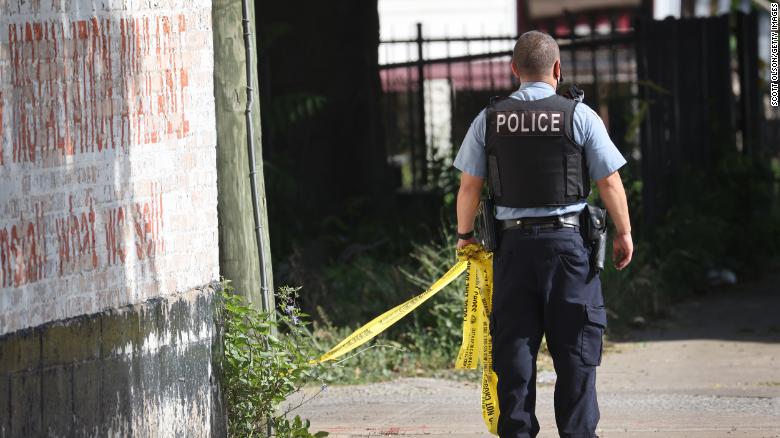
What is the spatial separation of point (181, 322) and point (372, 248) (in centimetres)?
676

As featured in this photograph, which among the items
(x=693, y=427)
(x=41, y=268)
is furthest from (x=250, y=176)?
(x=693, y=427)

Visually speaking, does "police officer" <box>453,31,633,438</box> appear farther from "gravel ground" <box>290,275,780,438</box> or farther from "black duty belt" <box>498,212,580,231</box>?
"gravel ground" <box>290,275,780,438</box>

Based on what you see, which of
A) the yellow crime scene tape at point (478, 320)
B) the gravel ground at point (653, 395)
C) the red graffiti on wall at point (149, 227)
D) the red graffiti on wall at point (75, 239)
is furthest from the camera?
the gravel ground at point (653, 395)

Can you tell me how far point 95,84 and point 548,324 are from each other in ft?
6.66

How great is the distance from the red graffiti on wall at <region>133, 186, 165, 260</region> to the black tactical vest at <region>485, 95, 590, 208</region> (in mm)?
1387

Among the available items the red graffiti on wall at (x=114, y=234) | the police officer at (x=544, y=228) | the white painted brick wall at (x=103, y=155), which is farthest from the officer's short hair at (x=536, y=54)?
the red graffiti on wall at (x=114, y=234)

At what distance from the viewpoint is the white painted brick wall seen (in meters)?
4.21

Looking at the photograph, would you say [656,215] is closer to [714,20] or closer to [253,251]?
[714,20]

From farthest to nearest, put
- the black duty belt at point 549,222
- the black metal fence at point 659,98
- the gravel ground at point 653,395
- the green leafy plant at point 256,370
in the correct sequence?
the black metal fence at point 659,98 → the gravel ground at point 653,395 → the green leafy plant at point 256,370 → the black duty belt at point 549,222

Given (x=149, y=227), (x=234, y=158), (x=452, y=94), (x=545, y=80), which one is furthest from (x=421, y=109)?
(x=149, y=227)

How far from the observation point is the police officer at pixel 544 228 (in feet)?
15.8

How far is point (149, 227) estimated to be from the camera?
15.7 ft

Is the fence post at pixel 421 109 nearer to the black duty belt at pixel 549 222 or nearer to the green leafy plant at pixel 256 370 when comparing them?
the green leafy plant at pixel 256 370

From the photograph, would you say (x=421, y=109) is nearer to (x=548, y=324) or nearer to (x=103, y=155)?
(x=548, y=324)
